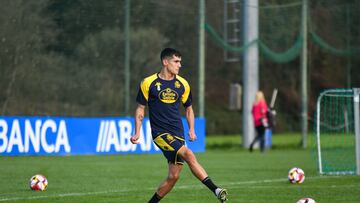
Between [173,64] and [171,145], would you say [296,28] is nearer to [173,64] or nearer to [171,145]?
[173,64]

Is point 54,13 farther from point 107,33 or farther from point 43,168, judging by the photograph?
point 43,168

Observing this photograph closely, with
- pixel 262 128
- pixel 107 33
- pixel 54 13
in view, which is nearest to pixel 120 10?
pixel 107 33

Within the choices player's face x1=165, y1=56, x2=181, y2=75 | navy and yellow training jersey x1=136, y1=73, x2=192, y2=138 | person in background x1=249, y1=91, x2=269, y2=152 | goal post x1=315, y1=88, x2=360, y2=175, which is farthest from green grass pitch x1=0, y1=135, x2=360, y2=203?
person in background x1=249, y1=91, x2=269, y2=152

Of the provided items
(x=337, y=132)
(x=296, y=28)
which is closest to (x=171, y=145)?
(x=337, y=132)

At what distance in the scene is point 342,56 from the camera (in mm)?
31500

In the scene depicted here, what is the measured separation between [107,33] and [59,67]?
208 cm

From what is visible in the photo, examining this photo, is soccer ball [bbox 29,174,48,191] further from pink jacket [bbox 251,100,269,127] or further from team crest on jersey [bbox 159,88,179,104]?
pink jacket [bbox 251,100,269,127]

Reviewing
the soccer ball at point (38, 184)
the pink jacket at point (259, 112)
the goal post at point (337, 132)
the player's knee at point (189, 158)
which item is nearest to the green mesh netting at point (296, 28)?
the pink jacket at point (259, 112)

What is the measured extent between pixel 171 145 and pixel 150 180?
16.4 feet

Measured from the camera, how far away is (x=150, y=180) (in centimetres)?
1614

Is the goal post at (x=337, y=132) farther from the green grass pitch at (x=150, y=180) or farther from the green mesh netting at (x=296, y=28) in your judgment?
the green mesh netting at (x=296, y=28)

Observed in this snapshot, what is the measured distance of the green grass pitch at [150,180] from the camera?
12.8 metres

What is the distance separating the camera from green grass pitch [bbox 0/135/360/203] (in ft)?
42.0

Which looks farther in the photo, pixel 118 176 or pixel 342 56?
pixel 342 56
